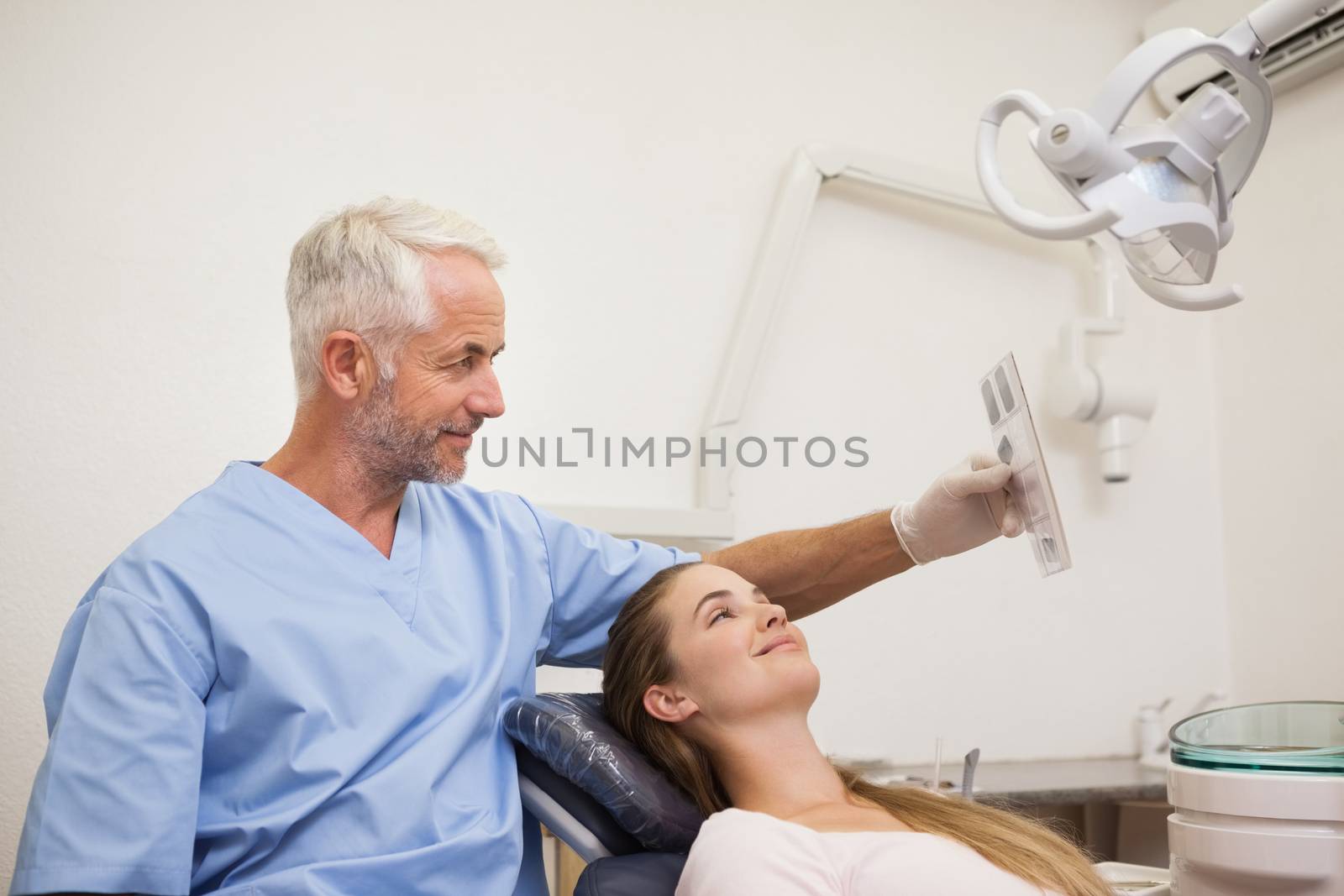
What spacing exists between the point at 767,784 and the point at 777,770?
0.06 ft

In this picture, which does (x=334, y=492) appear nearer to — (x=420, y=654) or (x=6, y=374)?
(x=420, y=654)

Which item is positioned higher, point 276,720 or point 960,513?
point 960,513

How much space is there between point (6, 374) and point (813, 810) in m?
1.41

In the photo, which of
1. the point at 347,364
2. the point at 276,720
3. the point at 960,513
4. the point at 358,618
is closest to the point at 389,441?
the point at 347,364

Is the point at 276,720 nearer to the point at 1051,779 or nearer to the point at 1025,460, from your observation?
the point at 1025,460

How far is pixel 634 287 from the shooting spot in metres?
2.29

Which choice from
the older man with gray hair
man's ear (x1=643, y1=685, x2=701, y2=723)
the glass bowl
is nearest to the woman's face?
man's ear (x1=643, y1=685, x2=701, y2=723)

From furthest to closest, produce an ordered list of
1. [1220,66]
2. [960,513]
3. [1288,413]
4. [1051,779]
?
[1288,413] → [1220,66] → [1051,779] → [960,513]

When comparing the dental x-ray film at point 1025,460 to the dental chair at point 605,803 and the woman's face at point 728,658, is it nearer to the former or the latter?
the woman's face at point 728,658

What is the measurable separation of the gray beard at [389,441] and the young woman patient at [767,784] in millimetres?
323

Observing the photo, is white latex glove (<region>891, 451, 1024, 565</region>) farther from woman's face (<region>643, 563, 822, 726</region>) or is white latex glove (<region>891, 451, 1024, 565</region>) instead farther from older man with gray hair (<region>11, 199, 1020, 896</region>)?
woman's face (<region>643, 563, 822, 726</region>)

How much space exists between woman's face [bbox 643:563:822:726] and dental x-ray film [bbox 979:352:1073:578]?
294 millimetres

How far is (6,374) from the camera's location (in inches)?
70.9

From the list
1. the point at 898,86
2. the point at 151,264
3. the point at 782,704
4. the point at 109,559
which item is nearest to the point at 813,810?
the point at 782,704
